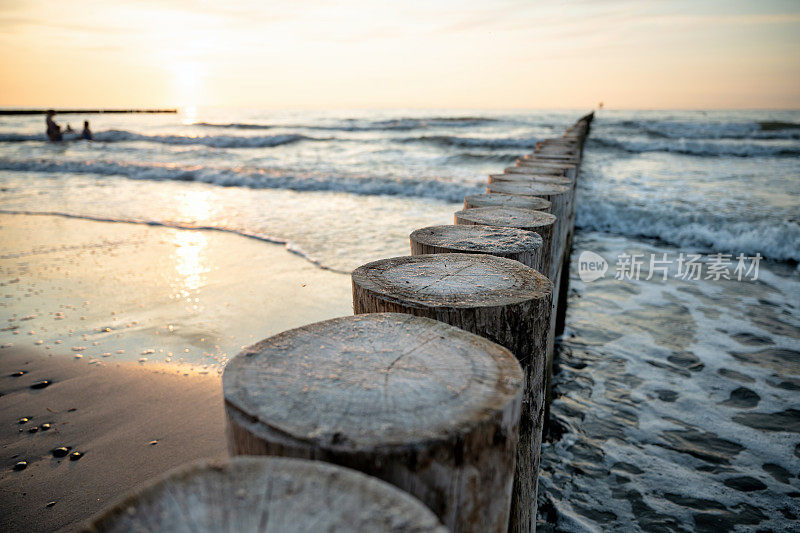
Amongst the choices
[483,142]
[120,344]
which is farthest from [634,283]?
[483,142]

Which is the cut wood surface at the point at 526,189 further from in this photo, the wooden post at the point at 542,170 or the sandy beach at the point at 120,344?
the sandy beach at the point at 120,344

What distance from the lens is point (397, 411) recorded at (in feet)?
2.91

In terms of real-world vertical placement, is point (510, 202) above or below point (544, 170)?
below

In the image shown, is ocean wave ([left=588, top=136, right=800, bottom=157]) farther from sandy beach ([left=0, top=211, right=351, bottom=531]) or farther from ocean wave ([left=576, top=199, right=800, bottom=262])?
sandy beach ([left=0, top=211, right=351, bottom=531])

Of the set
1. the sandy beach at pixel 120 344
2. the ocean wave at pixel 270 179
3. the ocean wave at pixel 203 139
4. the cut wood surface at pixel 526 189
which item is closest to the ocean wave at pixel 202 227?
the sandy beach at pixel 120 344

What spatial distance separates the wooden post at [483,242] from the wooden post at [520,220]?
0.46 feet

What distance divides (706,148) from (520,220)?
22789 mm

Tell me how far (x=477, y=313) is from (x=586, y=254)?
6298mm

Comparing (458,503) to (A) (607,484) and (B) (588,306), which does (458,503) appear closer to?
(A) (607,484)

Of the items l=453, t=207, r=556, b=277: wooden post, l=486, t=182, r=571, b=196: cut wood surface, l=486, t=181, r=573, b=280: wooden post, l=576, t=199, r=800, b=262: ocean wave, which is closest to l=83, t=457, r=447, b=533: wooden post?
l=453, t=207, r=556, b=277: wooden post

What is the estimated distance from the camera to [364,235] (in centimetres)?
721

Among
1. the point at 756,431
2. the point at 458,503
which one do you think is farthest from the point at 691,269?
the point at 458,503

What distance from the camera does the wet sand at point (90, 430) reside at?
2.27m

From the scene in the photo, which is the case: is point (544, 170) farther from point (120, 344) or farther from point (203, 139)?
point (203, 139)
